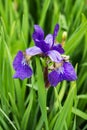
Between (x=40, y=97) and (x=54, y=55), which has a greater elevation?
(x=54, y=55)

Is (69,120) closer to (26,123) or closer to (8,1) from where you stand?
(26,123)

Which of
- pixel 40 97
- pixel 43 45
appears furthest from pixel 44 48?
pixel 40 97

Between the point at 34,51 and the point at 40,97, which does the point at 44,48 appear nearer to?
the point at 34,51

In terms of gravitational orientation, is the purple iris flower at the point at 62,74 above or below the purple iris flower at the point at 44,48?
below

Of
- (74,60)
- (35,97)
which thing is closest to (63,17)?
(74,60)

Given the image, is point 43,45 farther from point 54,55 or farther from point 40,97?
point 40,97
